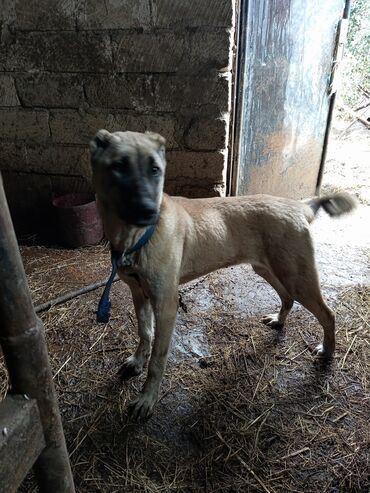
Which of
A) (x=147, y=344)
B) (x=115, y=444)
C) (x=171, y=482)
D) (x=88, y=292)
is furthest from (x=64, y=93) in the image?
(x=171, y=482)

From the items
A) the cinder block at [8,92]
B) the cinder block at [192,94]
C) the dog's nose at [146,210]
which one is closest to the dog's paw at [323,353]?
the dog's nose at [146,210]

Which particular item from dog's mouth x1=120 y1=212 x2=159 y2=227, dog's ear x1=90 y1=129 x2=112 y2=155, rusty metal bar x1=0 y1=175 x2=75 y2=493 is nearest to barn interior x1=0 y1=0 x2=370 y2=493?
rusty metal bar x1=0 y1=175 x2=75 y2=493

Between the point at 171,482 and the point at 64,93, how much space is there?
3.60 m

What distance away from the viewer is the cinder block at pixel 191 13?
320 centimetres

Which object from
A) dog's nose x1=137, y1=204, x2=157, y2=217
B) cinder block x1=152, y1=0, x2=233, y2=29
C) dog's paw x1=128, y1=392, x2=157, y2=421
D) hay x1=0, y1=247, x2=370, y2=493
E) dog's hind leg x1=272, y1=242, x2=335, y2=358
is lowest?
hay x1=0, y1=247, x2=370, y2=493

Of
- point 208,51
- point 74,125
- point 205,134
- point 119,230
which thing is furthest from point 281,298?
point 74,125

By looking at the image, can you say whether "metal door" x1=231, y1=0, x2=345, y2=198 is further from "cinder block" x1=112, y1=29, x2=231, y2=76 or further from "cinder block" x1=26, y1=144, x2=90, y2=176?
"cinder block" x1=26, y1=144, x2=90, y2=176

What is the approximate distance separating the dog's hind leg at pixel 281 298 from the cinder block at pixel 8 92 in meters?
3.16

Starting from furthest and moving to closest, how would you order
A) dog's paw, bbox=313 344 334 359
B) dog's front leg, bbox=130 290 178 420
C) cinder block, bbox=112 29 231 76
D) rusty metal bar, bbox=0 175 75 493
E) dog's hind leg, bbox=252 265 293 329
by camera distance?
cinder block, bbox=112 29 231 76, dog's hind leg, bbox=252 265 293 329, dog's paw, bbox=313 344 334 359, dog's front leg, bbox=130 290 178 420, rusty metal bar, bbox=0 175 75 493

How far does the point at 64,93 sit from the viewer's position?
12.7 feet

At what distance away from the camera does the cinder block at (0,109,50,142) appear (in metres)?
4.04

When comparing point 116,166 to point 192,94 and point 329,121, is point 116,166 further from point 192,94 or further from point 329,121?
point 329,121

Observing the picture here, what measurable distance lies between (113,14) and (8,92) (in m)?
1.42

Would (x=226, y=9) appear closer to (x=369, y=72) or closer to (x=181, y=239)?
(x=181, y=239)
